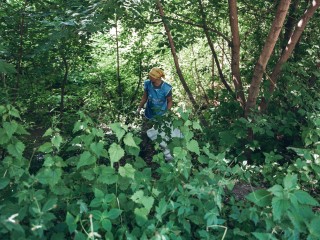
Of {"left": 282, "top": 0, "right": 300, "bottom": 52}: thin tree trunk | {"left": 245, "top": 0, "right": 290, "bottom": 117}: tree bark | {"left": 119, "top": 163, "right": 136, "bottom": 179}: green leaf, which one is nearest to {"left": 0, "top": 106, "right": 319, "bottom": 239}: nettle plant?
{"left": 119, "top": 163, "right": 136, "bottom": 179}: green leaf

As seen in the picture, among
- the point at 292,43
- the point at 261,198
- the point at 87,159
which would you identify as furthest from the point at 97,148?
the point at 292,43

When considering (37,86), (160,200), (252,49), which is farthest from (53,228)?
(252,49)

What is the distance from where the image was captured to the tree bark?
12.9 feet

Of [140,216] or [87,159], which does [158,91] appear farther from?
[140,216]

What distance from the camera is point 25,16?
3854mm

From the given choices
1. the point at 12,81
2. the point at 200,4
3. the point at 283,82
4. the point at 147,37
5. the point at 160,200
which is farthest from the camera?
the point at 147,37

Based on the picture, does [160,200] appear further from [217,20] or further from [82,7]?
[217,20]

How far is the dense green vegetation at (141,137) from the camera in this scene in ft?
7.14

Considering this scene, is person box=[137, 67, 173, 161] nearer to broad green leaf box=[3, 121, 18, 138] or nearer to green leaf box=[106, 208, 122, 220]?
broad green leaf box=[3, 121, 18, 138]

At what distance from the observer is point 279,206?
199cm

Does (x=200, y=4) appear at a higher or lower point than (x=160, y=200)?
higher

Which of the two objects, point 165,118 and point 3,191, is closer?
point 3,191

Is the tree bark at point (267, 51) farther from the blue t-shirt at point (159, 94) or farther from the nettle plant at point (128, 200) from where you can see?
the nettle plant at point (128, 200)

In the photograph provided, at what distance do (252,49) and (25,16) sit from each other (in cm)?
330
